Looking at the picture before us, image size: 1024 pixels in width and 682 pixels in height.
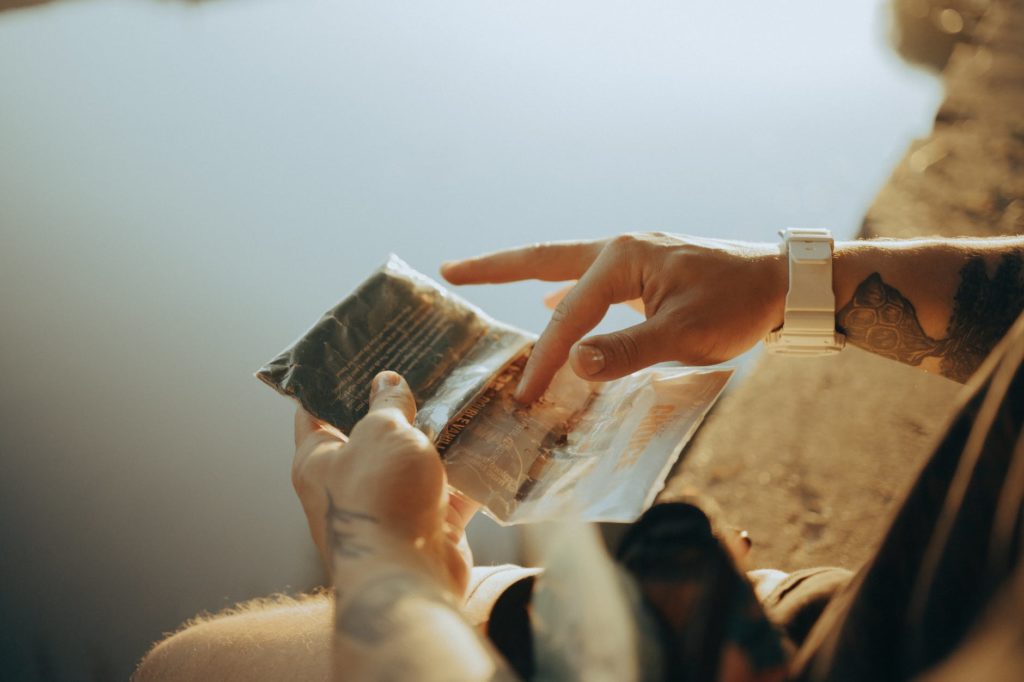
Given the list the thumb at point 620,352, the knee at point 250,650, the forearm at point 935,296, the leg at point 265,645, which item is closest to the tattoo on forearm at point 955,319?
the forearm at point 935,296

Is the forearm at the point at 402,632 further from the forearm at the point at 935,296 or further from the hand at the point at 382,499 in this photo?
the forearm at the point at 935,296

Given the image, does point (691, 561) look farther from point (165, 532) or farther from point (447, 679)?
point (165, 532)

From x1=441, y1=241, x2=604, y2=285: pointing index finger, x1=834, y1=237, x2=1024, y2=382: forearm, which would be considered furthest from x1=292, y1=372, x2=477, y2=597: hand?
x1=834, y1=237, x2=1024, y2=382: forearm

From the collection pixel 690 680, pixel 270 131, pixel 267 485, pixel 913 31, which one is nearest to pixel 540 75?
pixel 270 131

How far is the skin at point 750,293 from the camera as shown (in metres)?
0.85

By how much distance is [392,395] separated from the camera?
0.76 m

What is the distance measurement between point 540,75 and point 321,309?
3.36 feet

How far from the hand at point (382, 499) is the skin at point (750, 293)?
0.25 metres

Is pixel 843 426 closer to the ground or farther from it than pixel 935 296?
closer to the ground

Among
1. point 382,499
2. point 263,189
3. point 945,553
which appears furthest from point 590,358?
point 263,189

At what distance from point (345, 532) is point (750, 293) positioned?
537 mm

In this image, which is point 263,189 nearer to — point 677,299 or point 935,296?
point 677,299

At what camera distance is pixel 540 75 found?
2.10 meters

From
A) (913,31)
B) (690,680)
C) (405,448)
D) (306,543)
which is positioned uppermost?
(913,31)
